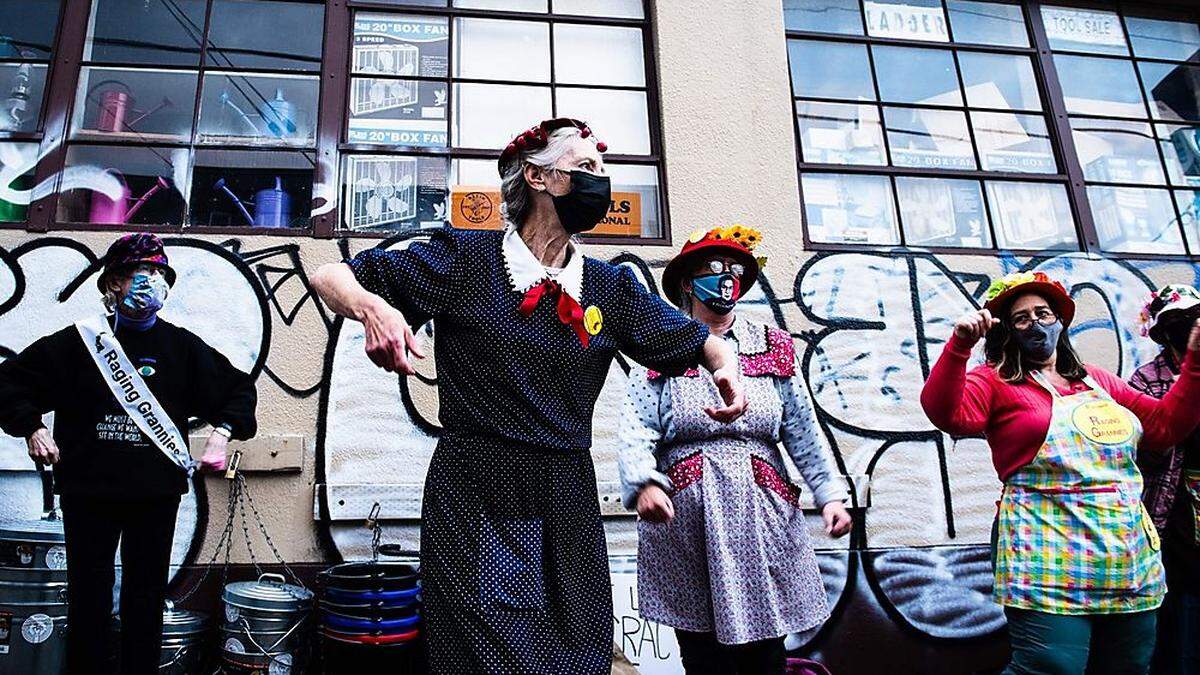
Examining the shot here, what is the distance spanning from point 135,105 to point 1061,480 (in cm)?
492

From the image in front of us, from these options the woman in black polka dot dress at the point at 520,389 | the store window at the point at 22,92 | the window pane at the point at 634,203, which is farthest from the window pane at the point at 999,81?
the store window at the point at 22,92

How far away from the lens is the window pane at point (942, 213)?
493 cm

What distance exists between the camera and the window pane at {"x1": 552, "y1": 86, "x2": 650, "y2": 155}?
479cm

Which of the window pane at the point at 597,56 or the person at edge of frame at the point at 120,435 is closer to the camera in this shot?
the person at edge of frame at the point at 120,435

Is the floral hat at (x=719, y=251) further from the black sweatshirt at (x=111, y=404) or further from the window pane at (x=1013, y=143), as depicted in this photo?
the window pane at (x=1013, y=143)

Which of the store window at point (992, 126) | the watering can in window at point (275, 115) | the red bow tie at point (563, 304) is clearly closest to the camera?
the red bow tie at point (563, 304)

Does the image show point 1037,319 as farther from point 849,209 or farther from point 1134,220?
point 1134,220

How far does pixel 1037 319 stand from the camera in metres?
2.67

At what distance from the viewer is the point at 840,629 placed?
4.02m

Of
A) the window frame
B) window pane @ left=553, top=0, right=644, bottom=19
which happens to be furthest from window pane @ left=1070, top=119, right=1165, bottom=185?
window pane @ left=553, top=0, right=644, bottom=19

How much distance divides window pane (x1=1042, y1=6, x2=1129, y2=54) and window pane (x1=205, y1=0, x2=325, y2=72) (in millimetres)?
5052

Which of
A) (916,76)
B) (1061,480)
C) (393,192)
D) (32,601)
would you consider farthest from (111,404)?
(916,76)

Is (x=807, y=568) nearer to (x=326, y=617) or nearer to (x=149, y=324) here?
(x=326, y=617)

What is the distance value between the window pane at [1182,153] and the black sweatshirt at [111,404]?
242 inches
